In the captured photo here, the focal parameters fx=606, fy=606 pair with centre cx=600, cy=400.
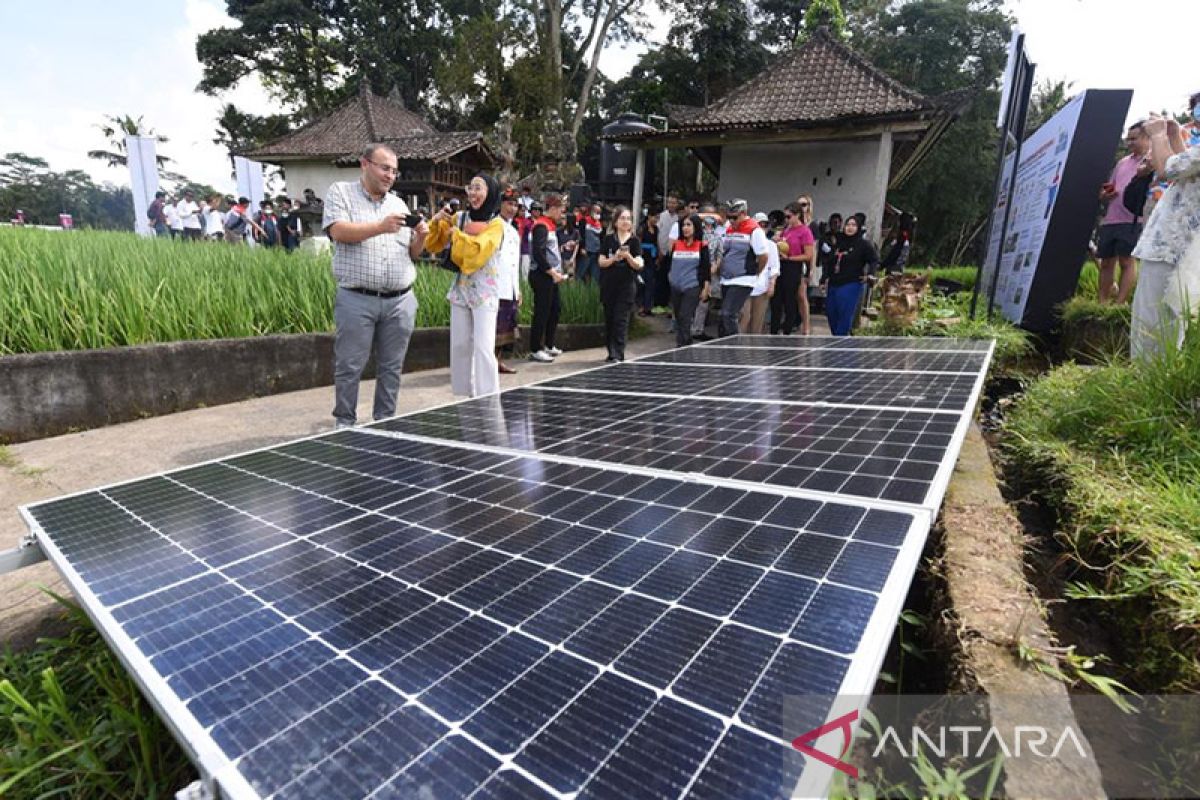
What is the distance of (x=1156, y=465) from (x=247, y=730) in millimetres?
3315

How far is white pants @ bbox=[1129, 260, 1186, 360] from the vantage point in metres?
3.28

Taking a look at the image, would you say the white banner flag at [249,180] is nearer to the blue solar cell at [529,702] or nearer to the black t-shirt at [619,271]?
the black t-shirt at [619,271]

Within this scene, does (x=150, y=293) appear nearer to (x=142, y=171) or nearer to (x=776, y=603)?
(x=776, y=603)

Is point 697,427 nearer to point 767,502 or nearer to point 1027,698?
point 767,502

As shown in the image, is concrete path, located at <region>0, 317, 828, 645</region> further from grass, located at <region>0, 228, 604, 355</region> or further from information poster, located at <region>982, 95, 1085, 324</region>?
information poster, located at <region>982, 95, 1085, 324</region>

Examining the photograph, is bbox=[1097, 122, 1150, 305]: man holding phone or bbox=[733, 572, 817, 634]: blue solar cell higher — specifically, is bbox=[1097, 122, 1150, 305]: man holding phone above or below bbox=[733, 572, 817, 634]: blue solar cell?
above

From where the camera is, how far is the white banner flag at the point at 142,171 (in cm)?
1908

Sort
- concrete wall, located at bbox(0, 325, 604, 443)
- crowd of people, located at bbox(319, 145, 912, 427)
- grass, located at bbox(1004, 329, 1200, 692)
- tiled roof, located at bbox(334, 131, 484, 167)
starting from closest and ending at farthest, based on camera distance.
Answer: grass, located at bbox(1004, 329, 1200, 692), crowd of people, located at bbox(319, 145, 912, 427), concrete wall, located at bbox(0, 325, 604, 443), tiled roof, located at bbox(334, 131, 484, 167)

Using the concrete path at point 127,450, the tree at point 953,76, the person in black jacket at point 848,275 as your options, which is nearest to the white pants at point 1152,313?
the person in black jacket at point 848,275

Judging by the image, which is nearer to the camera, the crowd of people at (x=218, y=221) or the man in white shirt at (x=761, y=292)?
the man in white shirt at (x=761, y=292)

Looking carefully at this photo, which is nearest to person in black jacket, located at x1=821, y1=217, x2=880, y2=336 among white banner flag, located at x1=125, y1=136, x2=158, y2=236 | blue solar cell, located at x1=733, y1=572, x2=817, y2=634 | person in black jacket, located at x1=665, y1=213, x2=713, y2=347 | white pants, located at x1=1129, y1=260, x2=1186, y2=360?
person in black jacket, located at x1=665, y1=213, x2=713, y2=347

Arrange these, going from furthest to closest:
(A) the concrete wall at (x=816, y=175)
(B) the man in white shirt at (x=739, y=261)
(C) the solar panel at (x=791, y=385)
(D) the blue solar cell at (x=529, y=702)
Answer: (A) the concrete wall at (x=816, y=175) → (B) the man in white shirt at (x=739, y=261) → (C) the solar panel at (x=791, y=385) → (D) the blue solar cell at (x=529, y=702)

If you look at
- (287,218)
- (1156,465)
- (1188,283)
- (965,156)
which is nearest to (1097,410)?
(1156,465)

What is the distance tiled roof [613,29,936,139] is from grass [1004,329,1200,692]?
8.99m
